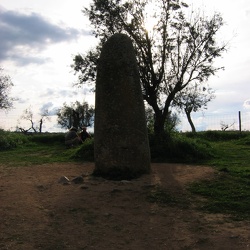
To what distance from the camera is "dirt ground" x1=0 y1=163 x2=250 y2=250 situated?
482 cm

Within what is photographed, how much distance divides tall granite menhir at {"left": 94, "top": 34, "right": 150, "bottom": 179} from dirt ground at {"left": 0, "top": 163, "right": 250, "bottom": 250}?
1.20 ft

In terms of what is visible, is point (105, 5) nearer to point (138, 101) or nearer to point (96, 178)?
point (138, 101)

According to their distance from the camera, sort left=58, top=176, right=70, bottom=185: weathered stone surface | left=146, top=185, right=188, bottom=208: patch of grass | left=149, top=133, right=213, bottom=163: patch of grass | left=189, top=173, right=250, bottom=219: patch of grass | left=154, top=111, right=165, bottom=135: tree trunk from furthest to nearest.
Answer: left=154, top=111, right=165, bottom=135: tree trunk < left=149, top=133, right=213, bottom=163: patch of grass < left=58, top=176, right=70, bottom=185: weathered stone surface < left=146, top=185, right=188, bottom=208: patch of grass < left=189, top=173, right=250, bottom=219: patch of grass

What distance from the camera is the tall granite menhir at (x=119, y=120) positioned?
790 centimetres

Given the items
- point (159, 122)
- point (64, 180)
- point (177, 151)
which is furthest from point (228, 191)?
point (159, 122)

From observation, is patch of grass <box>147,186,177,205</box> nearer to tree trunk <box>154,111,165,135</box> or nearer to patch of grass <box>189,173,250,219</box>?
patch of grass <box>189,173,250,219</box>

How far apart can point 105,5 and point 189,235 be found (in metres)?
11.1

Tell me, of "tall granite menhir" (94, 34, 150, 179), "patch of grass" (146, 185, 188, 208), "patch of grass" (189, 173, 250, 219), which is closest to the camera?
"patch of grass" (189, 173, 250, 219)

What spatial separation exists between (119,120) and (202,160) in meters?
4.19

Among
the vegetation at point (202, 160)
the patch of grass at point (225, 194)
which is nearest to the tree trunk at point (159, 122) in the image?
the vegetation at point (202, 160)

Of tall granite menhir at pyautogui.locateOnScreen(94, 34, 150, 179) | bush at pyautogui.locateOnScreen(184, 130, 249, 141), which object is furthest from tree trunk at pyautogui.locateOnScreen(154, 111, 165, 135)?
bush at pyautogui.locateOnScreen(184, 130, 249, 141)

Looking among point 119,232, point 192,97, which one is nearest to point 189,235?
point 119,232

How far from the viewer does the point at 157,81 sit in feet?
46.3

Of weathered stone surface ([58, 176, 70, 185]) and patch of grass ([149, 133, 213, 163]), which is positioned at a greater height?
patch of grass ([149, 133, 213, 163])
